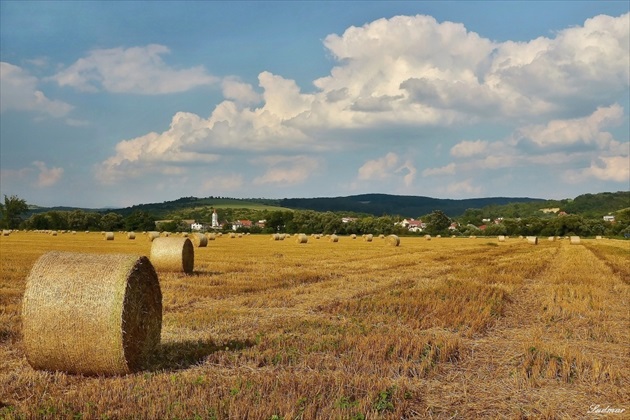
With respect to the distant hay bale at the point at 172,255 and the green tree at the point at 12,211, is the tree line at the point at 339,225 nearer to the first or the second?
the green tree at the point at 12,211

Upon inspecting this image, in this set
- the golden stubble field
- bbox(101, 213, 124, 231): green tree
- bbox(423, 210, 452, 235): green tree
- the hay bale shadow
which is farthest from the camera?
bbox(423, 210, 452, 235): green tree

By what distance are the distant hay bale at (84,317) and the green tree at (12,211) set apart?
116 metres

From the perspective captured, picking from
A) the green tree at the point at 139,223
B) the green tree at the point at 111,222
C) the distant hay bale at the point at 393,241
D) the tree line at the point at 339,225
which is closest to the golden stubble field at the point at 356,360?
the distant hay bale at the point at 393,241

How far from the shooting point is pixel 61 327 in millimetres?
8008

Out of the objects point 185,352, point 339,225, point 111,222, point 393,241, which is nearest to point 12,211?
point 111,222

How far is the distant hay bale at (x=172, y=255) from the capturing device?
836 inches

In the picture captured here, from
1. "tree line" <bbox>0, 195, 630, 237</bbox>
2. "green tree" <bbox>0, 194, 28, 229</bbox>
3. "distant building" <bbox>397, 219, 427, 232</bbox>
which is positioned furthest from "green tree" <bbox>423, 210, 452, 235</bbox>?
"green tree" <bbox>0, 194, 28, 229</bbox>

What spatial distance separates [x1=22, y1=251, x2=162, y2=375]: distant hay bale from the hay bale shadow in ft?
0.76

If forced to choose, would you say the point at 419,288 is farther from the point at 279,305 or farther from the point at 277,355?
the point at 277,355

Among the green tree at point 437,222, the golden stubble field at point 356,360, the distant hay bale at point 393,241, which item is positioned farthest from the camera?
the green tree at point 437,222

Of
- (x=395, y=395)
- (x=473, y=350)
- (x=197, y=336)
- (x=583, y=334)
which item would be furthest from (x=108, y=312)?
(x=583, y=334)

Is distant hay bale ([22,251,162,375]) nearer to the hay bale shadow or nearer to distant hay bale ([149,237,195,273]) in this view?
the hay bale shadow

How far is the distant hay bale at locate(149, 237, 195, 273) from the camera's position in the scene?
21234 mm

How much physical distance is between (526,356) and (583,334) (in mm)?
3052
